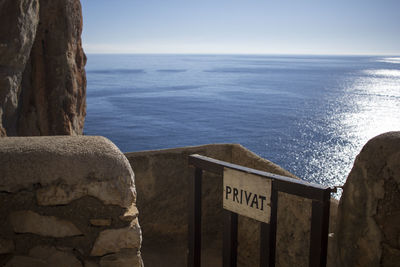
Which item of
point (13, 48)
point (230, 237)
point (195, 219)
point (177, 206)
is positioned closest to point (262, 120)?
point (13, 48)

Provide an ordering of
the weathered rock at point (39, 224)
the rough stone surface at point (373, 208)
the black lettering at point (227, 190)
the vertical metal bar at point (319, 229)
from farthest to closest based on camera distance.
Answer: the rough stone surface at point (373, 208)
the black lettering at point (227, 190)
the weathered rock at point (39, 224)
the vertical metal bar at point (319, 229)

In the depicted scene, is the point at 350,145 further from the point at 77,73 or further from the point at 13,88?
the point at 13,88

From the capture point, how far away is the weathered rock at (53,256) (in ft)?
8.48

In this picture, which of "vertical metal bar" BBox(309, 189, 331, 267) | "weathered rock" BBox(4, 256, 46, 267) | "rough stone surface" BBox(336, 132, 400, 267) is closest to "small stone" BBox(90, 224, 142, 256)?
"weathered rock" BBox(4, 256, 46, 267)

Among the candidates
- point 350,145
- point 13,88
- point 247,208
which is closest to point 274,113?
point 350,145

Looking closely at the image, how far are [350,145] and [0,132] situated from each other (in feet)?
156

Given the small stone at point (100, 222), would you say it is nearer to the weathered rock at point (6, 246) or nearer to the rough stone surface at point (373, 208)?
the weathered rock at point (6, 246)

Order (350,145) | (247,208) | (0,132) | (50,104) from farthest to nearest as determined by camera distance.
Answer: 1. (350,145)
2. (50,104)
3. (0,132)
4. (247,208)

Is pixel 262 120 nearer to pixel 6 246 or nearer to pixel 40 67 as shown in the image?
pixel 40 67

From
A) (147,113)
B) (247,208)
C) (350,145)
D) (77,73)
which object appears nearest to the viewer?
(247,208)

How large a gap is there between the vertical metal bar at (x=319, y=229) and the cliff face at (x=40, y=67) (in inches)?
331

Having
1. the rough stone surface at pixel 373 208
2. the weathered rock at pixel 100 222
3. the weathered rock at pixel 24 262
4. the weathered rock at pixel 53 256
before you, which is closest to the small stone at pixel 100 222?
the weathered rock at pixel 100 222

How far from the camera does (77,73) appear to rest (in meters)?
14.4

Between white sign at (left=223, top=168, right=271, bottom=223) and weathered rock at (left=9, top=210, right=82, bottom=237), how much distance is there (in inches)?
40.5
